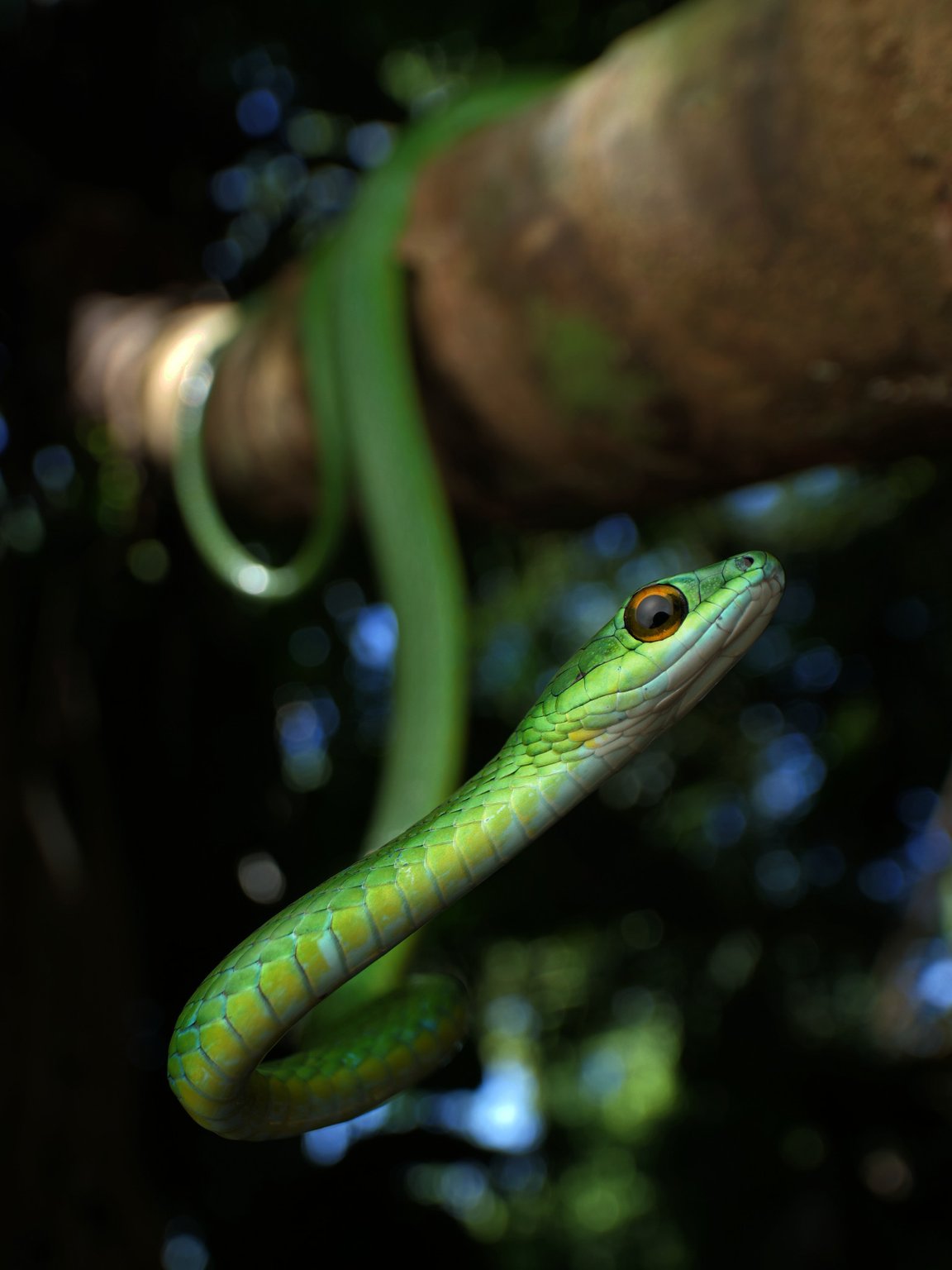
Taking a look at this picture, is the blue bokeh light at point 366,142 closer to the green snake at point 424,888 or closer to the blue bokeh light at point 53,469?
the blue bokeh light at point 53,469

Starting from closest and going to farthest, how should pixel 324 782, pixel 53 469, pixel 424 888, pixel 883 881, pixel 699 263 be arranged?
pixel 424 888 → pixel 699 263 → pixel 53 469 → pixel 324 782 → pixel 883 881

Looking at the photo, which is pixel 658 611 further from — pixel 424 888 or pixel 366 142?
pixel 366 142

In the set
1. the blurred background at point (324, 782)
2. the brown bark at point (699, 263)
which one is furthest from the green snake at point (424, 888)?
the blurred background at point (324, 782)

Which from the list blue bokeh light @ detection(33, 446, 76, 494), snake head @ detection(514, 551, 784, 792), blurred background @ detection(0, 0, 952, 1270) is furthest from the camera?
blue bokeh light @ detection(33, 446, 76, 494)

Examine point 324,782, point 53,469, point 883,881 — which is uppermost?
point 53,469

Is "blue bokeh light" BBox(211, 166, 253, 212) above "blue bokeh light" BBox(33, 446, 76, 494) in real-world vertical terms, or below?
above

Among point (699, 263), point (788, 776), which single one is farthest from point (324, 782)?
point (699, 263)

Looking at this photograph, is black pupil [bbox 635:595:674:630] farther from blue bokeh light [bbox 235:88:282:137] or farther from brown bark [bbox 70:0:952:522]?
blue bokeh light [bbox 235:88:282:137]

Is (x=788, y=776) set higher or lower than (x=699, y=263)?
lower

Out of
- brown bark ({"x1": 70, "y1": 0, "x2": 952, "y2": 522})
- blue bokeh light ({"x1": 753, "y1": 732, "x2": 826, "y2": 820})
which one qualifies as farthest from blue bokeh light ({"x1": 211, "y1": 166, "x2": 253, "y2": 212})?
blue bokeh light ({"x1": 753, "y1": 732, "x2": 826, "y2": 820})
